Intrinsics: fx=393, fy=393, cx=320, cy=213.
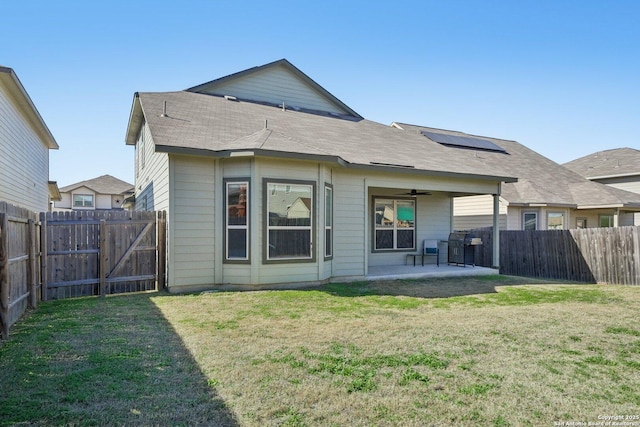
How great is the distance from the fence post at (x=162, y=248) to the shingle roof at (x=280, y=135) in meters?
1.78

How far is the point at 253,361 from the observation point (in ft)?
13.8

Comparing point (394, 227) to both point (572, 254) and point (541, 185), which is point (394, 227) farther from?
point (541, 185)

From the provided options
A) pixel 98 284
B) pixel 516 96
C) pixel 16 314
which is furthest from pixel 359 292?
pixel 516 96

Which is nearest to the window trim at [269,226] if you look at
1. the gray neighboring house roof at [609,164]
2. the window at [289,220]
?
the window at [289,220]

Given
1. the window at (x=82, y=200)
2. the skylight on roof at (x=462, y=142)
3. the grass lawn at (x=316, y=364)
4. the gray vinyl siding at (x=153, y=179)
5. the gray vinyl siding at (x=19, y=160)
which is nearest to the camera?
→ the grass lawn at (x=316, y=364)

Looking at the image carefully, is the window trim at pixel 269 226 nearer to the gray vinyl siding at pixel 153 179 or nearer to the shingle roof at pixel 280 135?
the shingle roof at pixel 280 135

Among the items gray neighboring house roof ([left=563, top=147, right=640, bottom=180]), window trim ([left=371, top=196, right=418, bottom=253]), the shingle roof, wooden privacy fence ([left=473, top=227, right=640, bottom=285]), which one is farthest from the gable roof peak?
gray neighboring house roof ([left=563, top=147, right=640, bottom=180])

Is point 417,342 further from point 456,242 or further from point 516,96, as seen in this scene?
point 516,96

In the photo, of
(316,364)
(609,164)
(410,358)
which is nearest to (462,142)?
(609,164)

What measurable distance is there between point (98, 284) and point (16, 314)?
2451 millimetres

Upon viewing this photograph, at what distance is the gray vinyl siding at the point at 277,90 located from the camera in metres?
14.0

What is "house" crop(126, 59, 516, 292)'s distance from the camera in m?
8.70

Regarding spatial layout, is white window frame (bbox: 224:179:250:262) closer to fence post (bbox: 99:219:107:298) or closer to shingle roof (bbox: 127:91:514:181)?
shingle roof (bbox: 127:91:514:181)

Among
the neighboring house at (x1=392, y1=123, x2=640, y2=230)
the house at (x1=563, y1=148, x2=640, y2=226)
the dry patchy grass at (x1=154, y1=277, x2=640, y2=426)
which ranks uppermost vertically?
the house at (x1=563, y1=148, x2=640, y2=226)
